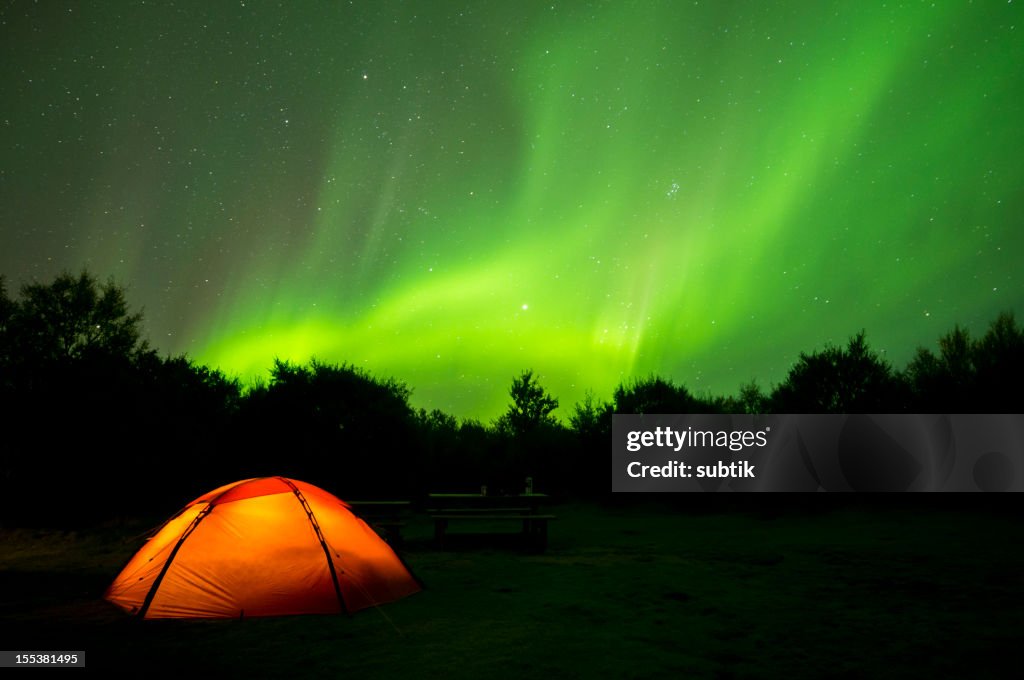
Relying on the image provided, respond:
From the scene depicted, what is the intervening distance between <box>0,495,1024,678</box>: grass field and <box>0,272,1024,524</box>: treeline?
9685mm

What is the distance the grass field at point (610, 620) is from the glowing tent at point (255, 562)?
0.72 ft

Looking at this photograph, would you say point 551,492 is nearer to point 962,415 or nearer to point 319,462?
point 319,462

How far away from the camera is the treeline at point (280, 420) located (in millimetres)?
20344

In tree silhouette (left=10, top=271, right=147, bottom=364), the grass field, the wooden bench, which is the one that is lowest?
the grass field

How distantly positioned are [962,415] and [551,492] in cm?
1598

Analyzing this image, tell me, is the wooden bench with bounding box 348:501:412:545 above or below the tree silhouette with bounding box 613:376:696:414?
below

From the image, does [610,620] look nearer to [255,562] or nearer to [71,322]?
[255,562]

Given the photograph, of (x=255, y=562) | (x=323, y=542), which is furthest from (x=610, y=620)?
(x=255, y=562)

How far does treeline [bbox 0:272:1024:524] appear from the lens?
66.7ft

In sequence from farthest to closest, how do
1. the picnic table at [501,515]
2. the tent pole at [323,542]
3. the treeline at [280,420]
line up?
1. the treeline at [280,420]
2. the picnic table at [501,515]
3. the tent pole at [323,542]

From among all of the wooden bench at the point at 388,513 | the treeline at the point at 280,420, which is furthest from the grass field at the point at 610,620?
the treeline at the point at 280,420

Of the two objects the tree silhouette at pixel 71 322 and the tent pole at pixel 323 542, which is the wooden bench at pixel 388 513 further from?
the tree silhouette at pixel 71 322

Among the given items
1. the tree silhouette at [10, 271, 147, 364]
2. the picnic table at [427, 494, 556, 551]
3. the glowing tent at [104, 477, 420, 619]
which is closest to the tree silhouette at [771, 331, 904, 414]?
the picnic table at [427, 494, 556, 551]

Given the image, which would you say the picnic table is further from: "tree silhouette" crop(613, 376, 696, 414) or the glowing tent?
"tree silhouette" crop(613, 376, 696, 414)
